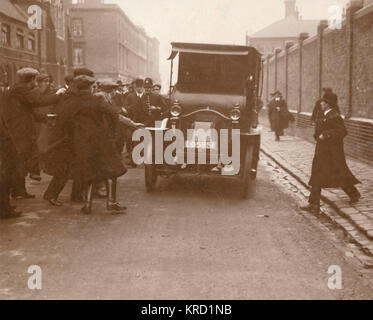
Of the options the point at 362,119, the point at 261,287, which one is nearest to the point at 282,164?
the point at 362,119

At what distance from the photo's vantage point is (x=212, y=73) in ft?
38.5

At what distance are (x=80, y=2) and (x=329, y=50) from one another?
50605 millimetres

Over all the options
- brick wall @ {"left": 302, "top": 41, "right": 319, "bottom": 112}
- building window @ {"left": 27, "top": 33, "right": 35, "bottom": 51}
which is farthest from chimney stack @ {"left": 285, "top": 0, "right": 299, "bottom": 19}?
brick wall @ {"left": 302, "top": 41, "right": 319, "bottom": 112}

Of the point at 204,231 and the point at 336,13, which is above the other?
the point at 336,13

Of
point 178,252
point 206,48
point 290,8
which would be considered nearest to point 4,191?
point 178,252

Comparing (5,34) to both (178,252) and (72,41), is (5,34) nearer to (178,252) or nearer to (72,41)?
(72,41)

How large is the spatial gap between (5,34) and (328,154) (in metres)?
28.8

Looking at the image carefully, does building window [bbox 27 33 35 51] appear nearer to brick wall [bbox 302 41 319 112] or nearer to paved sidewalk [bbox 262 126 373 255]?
brick wall [bbox 302 41 319 112]

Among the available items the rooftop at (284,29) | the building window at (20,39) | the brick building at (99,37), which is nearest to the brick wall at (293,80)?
the building window at (20,39)

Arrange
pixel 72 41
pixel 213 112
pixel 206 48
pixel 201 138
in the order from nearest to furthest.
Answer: pixel 201 138, pixel 213 112, pixel 206 48, pixel 72 41

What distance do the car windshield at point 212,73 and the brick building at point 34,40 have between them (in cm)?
1919
